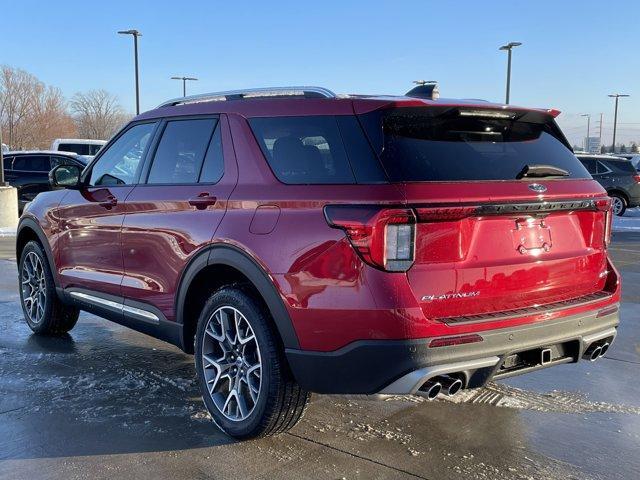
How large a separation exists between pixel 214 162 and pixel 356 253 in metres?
1.28

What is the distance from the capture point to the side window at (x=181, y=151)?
12.8 ft

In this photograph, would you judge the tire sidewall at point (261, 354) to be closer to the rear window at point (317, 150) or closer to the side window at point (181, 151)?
the rear window at point (317, 150)

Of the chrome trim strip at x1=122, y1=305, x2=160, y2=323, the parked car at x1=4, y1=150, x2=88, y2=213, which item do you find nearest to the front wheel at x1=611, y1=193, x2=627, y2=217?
the parked car at x1=4, y1=150, x2=88, y2=213

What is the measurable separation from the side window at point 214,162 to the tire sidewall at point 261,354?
2.15 ft

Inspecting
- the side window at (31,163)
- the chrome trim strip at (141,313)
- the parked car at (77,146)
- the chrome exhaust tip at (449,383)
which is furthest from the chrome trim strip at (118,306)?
the parked car at (77,146)

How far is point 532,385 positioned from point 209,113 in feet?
9.12

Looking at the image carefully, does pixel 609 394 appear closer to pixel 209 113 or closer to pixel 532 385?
pixel 532 385

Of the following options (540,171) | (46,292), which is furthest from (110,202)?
(540,171)

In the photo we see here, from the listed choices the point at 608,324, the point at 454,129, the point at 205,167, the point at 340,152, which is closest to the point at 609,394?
the point at 608,324

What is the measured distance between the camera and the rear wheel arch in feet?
10.3

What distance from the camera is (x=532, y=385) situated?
14.5 feet

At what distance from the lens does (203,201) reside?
3656mm

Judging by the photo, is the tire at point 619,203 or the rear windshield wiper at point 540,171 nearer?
the rear windshield wiper at point 540,171

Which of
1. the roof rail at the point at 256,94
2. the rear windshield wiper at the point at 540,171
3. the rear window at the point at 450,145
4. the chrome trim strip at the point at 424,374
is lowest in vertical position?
the chrome trim strip at the point at 424,374
